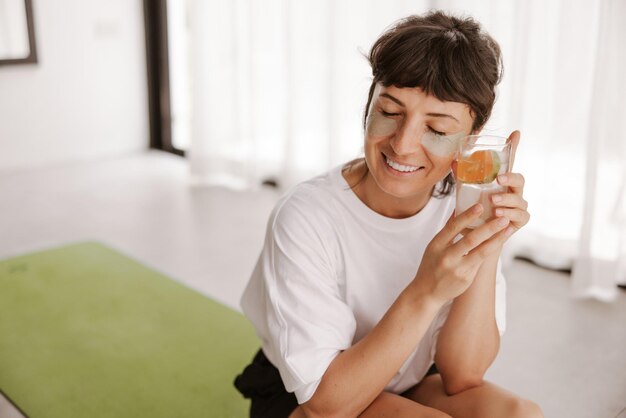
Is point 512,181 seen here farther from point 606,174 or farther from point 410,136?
point 606,174

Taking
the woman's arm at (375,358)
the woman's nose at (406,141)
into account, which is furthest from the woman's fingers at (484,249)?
the woman's nose at (406,141)

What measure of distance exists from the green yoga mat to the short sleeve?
85cm

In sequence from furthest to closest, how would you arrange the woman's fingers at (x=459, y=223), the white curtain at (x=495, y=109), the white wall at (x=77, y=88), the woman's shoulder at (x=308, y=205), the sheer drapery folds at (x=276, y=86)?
the white wall at (x=77, y=88), the sheer drapery folds at (x=276, y=86), the white curtain at (x=495, y=109), the woman's shoulder at (x=308, y=205), the woman's fingers at (x=459, y=223)

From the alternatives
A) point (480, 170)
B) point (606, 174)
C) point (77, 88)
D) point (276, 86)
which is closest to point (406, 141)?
point (480, 170)

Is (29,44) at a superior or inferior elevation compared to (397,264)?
superior

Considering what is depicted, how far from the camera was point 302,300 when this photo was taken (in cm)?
138

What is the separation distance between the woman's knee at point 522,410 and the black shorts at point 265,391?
0.42m

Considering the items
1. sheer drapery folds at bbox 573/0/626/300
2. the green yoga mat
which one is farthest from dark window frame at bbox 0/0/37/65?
sheer drapery folds at bbox 573/0/626/300

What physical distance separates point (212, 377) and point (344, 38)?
1893 mm

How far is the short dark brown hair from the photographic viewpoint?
1.30 m

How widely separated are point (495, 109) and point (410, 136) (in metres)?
1.73

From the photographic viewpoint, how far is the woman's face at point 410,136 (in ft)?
4.36

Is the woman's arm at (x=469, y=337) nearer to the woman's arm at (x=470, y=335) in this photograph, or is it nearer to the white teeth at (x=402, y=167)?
the woman's arm at (x=470, y=335)

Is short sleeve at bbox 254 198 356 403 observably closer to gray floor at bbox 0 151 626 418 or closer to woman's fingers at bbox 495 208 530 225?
woman's fingers at bbox 495 208 530 225
